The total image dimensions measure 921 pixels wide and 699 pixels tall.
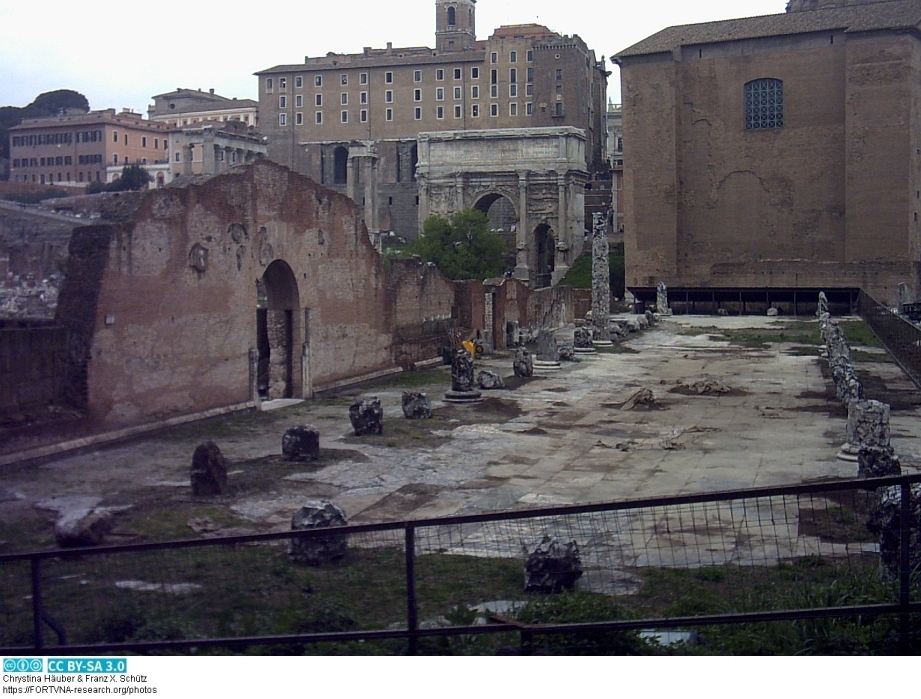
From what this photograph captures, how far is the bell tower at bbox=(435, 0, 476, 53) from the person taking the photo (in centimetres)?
9006

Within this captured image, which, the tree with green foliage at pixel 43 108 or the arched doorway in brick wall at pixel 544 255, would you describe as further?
the arched doorway in brick wall at pixel 544 255

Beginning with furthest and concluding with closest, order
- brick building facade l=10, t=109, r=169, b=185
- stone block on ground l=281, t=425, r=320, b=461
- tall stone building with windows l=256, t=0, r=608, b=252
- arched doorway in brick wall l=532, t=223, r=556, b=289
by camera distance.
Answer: tall stone building with windows l=256, t=0, r=608, b=252
arched doorway in brick wall l=532, t=223, r=556, b=289
brick building facade l=10, t=109, r=169, b=185
stone block on ground l=281, t=425, r=320, b=461

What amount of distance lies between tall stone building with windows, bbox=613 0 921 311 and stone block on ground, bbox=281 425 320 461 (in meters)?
36.9

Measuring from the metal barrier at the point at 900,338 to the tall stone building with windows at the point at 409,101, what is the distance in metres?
50.0

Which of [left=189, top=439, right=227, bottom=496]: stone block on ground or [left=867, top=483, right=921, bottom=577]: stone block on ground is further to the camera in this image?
[left=189, top=439, right=227, bottom=496]: stone block on ground

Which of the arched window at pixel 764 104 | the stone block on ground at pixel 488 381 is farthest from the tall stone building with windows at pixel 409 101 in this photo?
the stone block on ground at pixel 488 381

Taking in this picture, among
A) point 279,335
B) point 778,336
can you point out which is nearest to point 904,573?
point 279,335

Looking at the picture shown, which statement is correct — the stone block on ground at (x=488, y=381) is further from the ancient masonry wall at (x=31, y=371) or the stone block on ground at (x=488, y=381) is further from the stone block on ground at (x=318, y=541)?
the stone block on ground at (x=318, y=541)

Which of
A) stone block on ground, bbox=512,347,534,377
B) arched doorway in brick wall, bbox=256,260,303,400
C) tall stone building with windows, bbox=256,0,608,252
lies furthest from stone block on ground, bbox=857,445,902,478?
tall stone building with windows, bbox=256,0,608,252

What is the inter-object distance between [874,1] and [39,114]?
43.1 m

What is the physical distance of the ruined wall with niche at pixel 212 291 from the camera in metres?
13.7

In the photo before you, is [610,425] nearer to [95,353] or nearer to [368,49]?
[95,353]

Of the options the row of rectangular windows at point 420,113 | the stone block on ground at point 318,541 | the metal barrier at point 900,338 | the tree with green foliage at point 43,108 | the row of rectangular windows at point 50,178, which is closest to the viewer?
the stone block on ground at point 318,541

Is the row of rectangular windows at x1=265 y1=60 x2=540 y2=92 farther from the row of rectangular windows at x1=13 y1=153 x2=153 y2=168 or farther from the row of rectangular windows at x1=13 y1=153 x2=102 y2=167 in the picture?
the row of rectangular windows at x1=13 y1=153 x2=102 y2=167
